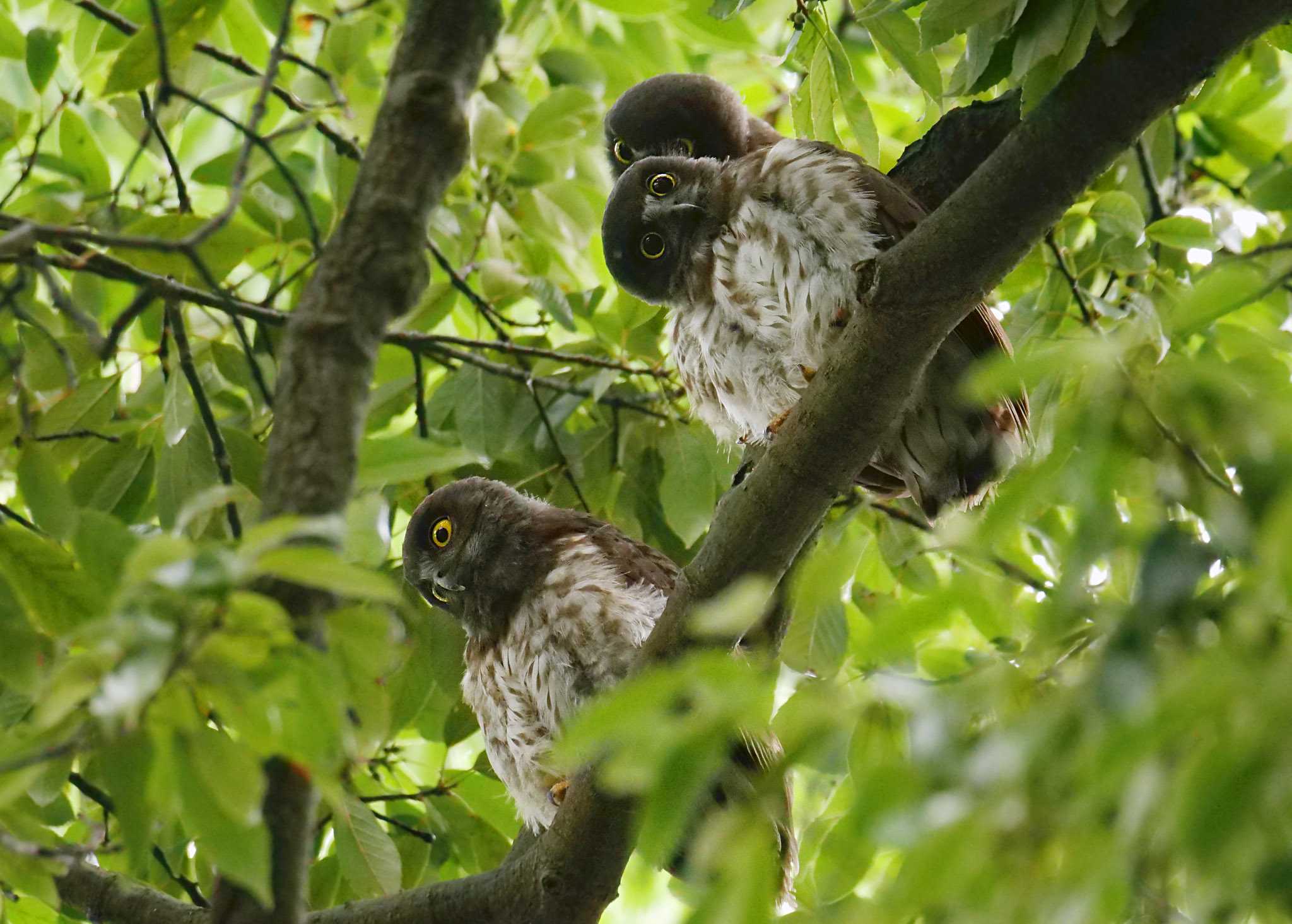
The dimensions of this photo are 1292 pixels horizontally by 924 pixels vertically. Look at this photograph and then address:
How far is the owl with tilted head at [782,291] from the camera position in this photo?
363 centimetres

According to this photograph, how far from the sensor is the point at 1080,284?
4160 millimetres

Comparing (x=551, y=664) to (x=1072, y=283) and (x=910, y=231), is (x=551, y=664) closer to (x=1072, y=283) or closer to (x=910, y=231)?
(x=910, y=231)

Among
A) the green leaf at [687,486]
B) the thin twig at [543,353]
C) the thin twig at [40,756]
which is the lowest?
the green leaf at [687,486]

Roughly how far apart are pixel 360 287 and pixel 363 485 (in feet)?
0.95

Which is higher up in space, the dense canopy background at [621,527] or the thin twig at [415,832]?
the dense canopy background at [621,527]

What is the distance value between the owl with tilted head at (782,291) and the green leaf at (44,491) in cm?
194

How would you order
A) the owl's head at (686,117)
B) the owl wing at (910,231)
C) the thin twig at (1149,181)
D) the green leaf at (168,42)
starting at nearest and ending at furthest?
the green leaf at (168,42)
the owl wing at (910,231)
the thin twig at (1149,181)
the owl's head at (686,117)

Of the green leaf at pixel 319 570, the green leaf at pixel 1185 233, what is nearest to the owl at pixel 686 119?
the green leaf at pixel 1185 233

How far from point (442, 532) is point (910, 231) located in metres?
2.07

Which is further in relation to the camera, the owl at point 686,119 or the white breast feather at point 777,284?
the owl at point 686,119

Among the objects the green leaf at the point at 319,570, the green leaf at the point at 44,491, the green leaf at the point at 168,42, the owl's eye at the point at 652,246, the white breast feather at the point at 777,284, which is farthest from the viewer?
the owl's eye at the point at 652,246

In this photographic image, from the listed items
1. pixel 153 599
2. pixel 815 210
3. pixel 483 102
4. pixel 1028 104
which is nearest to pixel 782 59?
pixel 815 210

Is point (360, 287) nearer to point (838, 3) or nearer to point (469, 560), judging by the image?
point (469, 560)

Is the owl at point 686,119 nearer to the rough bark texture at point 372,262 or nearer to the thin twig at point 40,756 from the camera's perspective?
the rough bark texture at point 372,262
